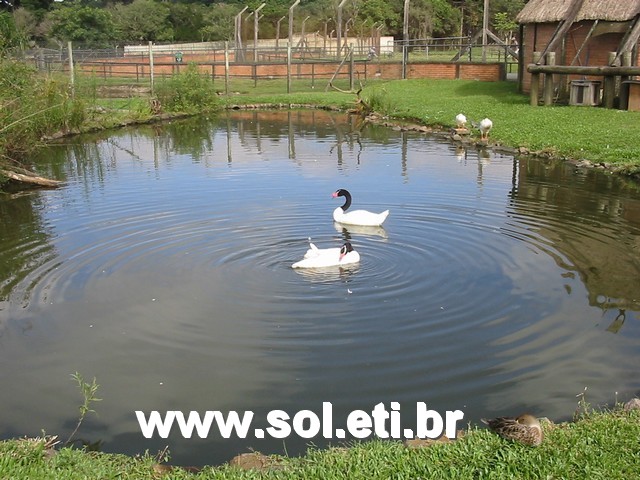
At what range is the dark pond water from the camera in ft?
20.9

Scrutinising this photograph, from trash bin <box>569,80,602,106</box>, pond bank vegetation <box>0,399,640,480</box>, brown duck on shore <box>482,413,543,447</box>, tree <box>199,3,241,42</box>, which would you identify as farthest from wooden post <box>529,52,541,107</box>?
tree <box>199,3,241,42</box>

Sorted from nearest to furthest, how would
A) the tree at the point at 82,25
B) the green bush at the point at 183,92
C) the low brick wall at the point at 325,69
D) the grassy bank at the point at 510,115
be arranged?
the grassy bank at the point at 510,115 → the green bush at the point at 183,92 → the low brick wall at the point at 325,69 → the tree at the point at 82,25

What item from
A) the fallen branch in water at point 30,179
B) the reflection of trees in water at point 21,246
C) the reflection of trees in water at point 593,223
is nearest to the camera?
the reflection of trees in water at point 593,223

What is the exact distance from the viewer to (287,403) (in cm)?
624

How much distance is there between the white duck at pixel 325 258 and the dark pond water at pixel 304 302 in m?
0.14

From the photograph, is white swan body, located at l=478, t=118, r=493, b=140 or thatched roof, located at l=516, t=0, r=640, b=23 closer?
white swan body, located at l=478, t=118, r=493, b=140

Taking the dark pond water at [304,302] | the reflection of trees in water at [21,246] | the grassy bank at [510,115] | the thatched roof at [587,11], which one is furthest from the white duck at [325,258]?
the thatched roof at [587,11]

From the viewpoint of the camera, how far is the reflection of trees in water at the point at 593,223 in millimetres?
9000

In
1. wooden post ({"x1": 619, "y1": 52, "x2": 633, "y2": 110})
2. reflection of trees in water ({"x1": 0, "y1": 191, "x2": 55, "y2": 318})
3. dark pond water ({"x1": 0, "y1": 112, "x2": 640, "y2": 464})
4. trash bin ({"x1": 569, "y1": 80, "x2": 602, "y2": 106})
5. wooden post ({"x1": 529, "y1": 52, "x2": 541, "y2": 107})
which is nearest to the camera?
dark pond water ({"x1": 0, "y1": 112, "x2": 640, "y2": 464})

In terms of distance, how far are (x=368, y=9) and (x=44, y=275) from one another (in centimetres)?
6442

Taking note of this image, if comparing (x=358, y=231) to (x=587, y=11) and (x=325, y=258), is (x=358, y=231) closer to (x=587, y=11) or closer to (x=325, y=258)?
(x=325, y=258)

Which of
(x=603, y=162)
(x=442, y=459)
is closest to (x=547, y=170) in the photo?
(x=603, y=162)

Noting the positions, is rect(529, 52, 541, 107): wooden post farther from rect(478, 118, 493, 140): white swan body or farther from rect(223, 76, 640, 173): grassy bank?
Answer: rect(478, 118, 493, 140): white swan body

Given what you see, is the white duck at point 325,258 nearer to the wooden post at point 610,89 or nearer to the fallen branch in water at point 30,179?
the fallen branch in water at point 30,179
